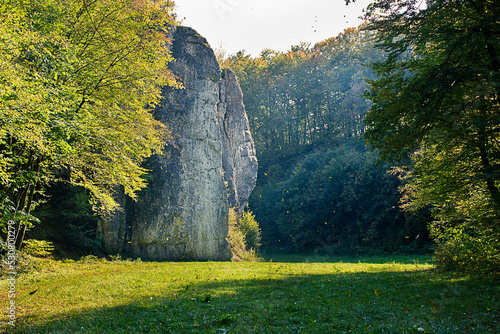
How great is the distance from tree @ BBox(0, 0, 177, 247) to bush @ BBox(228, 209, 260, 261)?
11149 millimetres

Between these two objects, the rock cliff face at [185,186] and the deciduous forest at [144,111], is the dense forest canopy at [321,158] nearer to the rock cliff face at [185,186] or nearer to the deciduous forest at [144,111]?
the deciduous forest at [144,111]

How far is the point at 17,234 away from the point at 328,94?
41.0 metres

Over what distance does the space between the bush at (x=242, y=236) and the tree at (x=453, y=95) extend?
1655cm

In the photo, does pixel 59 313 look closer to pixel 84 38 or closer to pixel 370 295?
pixel 370 295

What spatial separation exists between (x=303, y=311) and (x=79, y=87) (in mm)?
9750

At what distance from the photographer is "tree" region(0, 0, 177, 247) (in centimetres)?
848

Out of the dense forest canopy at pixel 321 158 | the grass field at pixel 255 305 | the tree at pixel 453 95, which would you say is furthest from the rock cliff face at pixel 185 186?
the dense forest canopy at pixel 321 158

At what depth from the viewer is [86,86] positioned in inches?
452

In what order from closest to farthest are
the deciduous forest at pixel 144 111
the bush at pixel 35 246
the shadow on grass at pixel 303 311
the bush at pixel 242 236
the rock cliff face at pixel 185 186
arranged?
the shadow on grass at pixel 303 311 < the deciduous forest at pixel 144 111 < the bush at pixel 35 246 < the rock cliff face at pixel 185 186 < the bush at pixel 242 236

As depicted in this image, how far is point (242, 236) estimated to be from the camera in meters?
25.5

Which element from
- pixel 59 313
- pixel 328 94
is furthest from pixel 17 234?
pixel 328 94

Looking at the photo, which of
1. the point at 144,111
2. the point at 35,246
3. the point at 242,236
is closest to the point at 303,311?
the point at 35,246

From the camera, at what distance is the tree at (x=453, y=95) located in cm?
722

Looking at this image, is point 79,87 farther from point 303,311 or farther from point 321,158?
point 321,158
